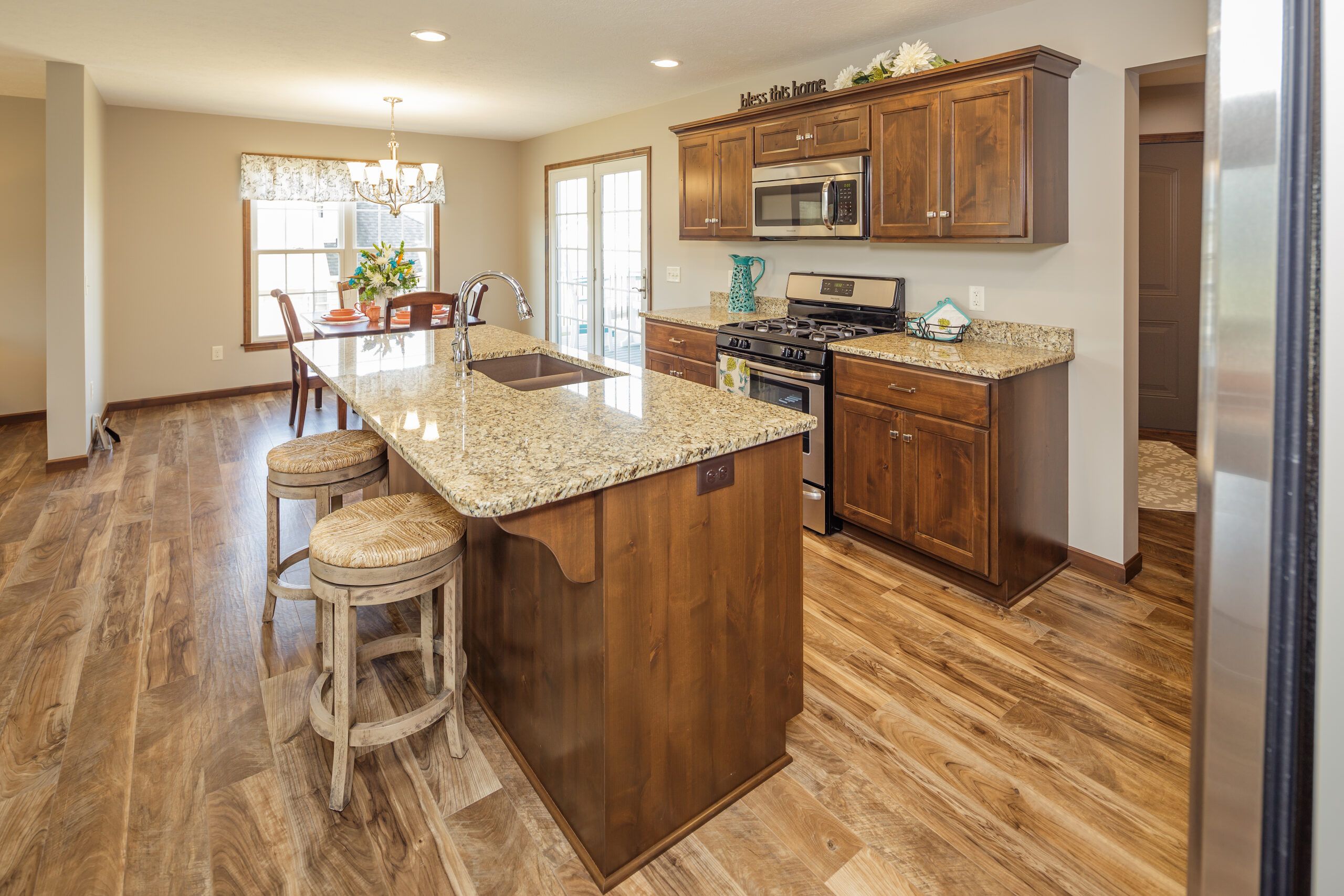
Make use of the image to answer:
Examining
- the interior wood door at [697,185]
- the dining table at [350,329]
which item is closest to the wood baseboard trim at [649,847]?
the interior wood door at [697,185]

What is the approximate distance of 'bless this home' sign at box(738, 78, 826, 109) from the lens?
375cm

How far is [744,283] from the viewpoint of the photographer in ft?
15.0

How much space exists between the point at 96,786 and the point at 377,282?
4352mm

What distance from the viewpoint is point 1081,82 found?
2.94 m

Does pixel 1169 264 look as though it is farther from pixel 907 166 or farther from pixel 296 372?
pixel 296 372

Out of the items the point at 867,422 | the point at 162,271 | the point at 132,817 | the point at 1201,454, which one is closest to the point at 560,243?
the point at 162,271

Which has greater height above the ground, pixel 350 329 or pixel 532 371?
pixel 350 329

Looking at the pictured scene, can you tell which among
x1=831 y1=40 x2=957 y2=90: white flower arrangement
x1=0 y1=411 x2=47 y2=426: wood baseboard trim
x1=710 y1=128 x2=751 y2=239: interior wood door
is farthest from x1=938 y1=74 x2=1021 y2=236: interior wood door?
x1=0 y1=411 x2=47 y2=426: wood baseboard trim

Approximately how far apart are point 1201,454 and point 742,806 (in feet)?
5.56

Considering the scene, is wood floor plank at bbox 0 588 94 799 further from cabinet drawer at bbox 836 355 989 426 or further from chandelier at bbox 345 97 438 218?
chandelier at bbox 345 97 438 218

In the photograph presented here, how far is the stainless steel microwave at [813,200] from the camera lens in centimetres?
350

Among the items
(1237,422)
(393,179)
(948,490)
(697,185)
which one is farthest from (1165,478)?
(393,179)

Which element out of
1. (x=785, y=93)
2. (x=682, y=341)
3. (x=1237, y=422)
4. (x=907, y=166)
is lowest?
(x=1237, y=422)

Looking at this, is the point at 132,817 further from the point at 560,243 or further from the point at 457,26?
the point at 560,243
